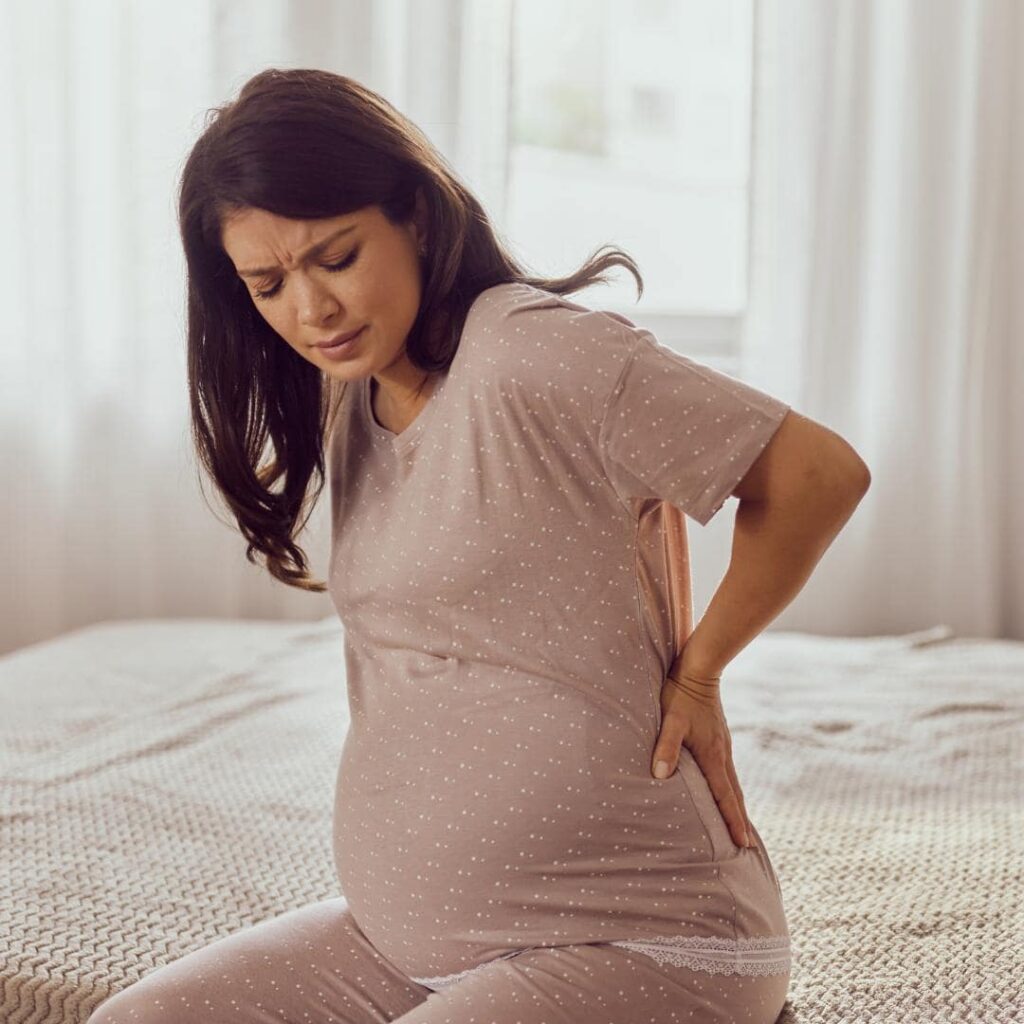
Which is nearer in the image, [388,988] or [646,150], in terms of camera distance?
[388,988]

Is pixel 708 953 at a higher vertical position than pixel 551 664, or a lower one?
→ lower

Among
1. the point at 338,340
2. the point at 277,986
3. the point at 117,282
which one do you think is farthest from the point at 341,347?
the point at 117,282

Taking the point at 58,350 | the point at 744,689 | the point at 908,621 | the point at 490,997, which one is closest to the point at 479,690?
the point at 490,997

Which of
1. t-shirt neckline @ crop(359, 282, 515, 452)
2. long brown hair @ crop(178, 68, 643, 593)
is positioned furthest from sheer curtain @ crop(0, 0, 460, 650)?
t-shirt neckline @ crop(359, 282, 515, 452)

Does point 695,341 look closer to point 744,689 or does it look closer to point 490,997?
point 744,689

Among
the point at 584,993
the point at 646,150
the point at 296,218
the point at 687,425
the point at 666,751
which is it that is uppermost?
the point at 646,150

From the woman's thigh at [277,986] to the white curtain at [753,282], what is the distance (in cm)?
161

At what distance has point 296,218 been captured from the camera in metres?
0.92

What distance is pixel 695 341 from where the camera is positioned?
283 cm

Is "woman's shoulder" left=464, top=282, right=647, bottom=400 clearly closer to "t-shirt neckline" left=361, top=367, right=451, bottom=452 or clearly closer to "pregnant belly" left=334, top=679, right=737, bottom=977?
"t-shirt neckline" left=361, top=367, right=451, bottom=452

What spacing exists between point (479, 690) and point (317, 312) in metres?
0.29

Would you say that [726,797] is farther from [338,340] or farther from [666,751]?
[338,340]

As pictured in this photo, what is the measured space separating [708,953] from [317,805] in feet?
2.30

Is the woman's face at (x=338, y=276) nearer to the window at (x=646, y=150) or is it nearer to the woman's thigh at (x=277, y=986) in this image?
the woman's thigh at (x=277, y=986)
